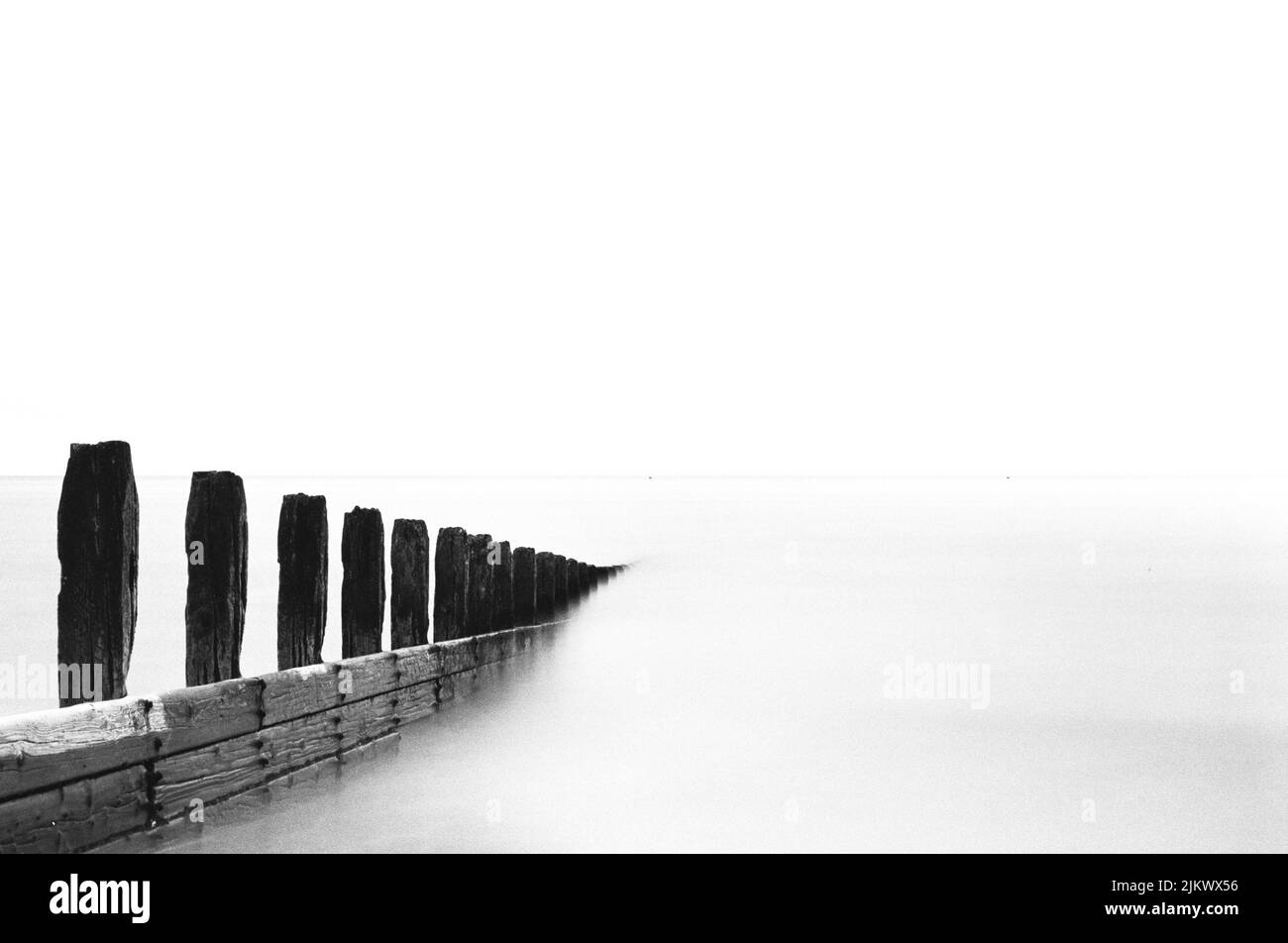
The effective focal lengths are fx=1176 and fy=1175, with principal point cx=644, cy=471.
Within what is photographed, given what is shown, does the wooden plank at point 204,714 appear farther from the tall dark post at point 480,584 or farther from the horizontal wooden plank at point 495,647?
the horizontal wooden plank at point 495,647

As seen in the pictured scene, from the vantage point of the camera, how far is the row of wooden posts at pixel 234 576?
4676 millimetres

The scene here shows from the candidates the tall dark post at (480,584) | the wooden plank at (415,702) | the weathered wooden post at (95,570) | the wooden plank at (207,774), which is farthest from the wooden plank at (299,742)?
the tall dark post at (480,584)

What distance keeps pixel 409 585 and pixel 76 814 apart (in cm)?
452

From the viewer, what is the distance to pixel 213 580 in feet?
18.6

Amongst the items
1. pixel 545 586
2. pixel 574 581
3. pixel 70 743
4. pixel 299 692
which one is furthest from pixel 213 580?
pixel 574 581

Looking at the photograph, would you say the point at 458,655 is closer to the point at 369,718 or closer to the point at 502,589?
the point at 369,718

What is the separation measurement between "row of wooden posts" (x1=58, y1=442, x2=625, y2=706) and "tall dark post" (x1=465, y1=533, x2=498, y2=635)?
0.02m

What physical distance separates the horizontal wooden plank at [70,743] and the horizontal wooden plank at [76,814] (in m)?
0.04

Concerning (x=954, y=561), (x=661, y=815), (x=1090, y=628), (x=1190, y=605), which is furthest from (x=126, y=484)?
(x=954, y=561)

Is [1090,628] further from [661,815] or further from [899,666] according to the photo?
[661,815]

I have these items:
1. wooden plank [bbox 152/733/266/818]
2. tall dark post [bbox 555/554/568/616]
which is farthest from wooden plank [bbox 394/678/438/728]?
tall dark post [bbox 555/554/568/616]
